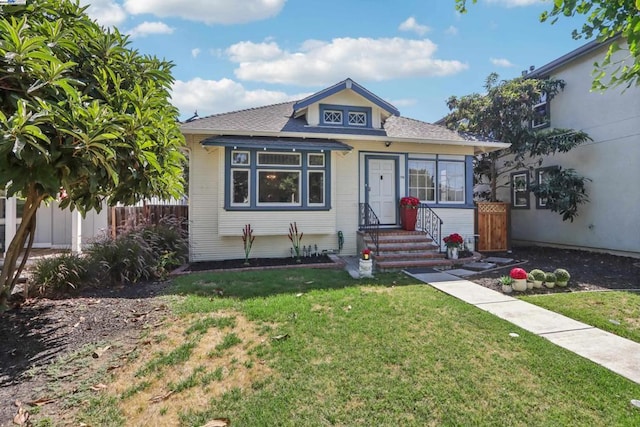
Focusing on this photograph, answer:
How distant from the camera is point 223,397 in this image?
277 centimetres

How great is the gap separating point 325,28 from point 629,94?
31.1ft

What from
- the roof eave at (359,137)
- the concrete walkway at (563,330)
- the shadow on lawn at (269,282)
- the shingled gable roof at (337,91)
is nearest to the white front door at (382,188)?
the roof eave at (359,137)

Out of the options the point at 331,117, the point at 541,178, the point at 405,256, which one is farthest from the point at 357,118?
the point at 541,178

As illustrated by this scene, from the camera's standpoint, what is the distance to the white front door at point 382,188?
34.2ft

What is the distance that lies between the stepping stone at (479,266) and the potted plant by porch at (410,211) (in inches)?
81.0

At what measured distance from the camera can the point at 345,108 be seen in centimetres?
1054

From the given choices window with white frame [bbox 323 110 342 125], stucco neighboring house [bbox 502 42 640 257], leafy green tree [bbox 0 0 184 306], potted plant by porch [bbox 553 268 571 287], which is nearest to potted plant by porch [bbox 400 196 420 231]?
window with white frame [bbox 323 110 342 125]

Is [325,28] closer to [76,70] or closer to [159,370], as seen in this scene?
[76,70]

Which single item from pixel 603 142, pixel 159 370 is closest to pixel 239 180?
pixel 159 370

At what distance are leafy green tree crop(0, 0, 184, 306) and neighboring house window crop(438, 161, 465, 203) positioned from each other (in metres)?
8.74

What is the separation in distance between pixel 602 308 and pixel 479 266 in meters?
3.27

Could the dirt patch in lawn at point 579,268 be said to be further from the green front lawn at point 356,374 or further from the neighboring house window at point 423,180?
the green front lawn at point 356,374

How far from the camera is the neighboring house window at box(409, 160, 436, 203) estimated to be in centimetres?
1079

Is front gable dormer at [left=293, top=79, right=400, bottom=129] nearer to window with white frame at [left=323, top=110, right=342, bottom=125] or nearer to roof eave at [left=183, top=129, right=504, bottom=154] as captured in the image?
window with white frame at [left=323, top=110, right=342, bottom=125]
